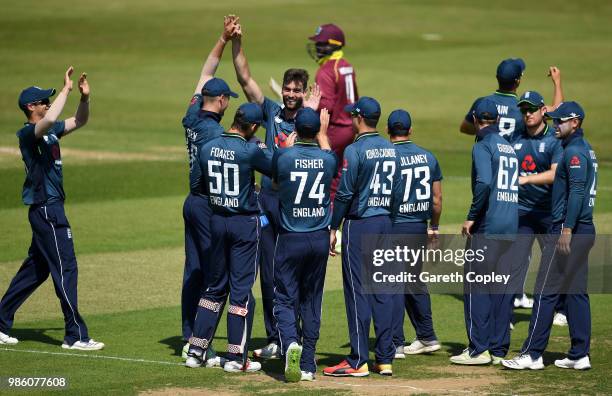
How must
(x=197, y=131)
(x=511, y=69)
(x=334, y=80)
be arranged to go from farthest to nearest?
(x=334, y=80) → (x=511, y=69) → (x=197, y=131)

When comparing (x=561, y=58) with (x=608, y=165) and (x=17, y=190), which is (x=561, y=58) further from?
(x=17, y=190)

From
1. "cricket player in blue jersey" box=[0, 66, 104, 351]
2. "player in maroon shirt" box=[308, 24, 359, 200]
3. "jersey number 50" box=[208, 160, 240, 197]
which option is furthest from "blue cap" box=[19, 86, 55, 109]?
"player in maroon shirt" box=[308, 24, 359, 200]

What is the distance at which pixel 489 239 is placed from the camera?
37.4ft

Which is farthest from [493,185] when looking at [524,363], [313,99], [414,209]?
[313,99]

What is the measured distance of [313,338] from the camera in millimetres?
10648

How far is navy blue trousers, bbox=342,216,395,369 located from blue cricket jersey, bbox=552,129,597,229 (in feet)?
5.70

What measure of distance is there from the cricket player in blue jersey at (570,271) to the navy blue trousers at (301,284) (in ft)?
6.34

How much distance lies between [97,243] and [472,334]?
745cm

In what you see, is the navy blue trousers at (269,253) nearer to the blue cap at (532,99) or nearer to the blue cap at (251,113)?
the blue cap at (251,113)

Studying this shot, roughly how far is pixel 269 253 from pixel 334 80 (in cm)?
406

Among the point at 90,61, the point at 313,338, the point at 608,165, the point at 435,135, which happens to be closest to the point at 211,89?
the point at 313,338

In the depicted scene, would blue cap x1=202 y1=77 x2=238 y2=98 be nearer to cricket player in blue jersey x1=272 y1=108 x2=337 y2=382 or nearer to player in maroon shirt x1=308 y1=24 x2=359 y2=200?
cricket player in blue jersey x1=272 y1=108 x2=337 y2=382

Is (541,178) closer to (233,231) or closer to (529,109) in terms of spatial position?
(529,109)

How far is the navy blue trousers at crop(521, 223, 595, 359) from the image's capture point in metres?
11.1
